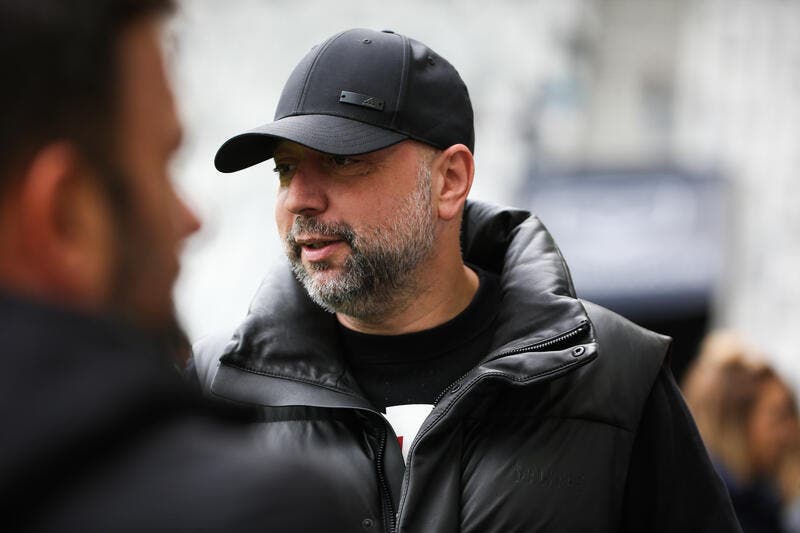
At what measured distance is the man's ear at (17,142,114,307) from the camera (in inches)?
35.1

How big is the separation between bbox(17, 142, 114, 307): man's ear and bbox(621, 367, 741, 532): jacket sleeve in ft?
5.62

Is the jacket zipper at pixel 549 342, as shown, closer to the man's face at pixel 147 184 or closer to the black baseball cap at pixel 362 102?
the black baseball cap at pixel 362 102

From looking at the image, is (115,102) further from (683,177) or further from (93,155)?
(683,177)

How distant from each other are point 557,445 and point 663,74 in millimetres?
9527

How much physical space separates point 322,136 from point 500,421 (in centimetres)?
73

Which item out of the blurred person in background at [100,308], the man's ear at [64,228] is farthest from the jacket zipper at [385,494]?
the man's ear at [64,228]

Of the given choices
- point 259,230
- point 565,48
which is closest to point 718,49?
point 565,48

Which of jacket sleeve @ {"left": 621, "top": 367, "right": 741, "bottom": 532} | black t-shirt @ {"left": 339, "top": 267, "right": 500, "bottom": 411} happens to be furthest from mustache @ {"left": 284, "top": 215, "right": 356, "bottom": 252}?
jacket sleeve @ {"left": 621, "top": 367, "right": 741, "bottom": 532}

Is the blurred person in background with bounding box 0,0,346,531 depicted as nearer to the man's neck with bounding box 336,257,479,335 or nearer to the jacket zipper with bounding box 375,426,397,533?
the jacket zipper with bounding box 375,426,397,533

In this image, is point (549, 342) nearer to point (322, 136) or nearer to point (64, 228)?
point (322, 136)

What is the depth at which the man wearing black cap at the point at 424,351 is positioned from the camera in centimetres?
229

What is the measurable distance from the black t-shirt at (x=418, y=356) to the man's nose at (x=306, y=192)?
33 centimetres

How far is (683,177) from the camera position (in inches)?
368

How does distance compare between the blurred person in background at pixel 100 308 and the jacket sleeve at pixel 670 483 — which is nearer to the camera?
the blurred person in background at pixel 100 308
